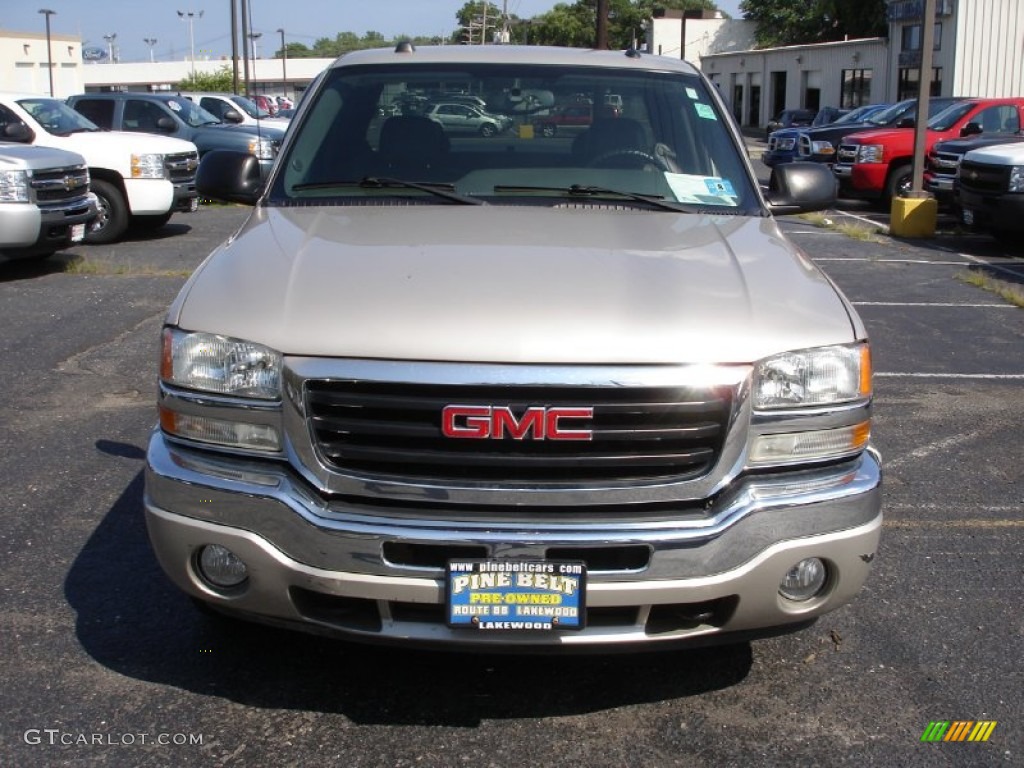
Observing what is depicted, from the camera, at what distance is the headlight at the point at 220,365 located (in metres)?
3.02

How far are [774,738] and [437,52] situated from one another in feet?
10.2

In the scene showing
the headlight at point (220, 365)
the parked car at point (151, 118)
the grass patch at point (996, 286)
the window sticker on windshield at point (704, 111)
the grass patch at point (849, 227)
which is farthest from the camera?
the parked car at point (151, 118)

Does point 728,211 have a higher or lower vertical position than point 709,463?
higher

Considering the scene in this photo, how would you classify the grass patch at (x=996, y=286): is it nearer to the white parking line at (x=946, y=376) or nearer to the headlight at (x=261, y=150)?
the white parking line at (x=946, y=376)

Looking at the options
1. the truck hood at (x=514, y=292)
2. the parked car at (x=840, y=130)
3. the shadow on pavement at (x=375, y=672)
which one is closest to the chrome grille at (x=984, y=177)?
the parked car at (x=840, y=130)

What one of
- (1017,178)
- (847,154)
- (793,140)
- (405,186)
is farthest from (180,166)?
(793,140)

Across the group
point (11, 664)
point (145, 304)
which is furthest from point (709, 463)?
point (145, 304)

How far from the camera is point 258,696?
343 centimetres

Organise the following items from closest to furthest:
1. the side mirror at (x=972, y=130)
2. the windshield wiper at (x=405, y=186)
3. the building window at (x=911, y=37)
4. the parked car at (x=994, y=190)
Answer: the windshield wiper at (x=405, y=186) < the parked car at (x=994, y=190) < the side mirror at (x=972, y=130) < the building window at (x=911, y=37)

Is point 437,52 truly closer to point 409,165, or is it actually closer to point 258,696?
point 409,165

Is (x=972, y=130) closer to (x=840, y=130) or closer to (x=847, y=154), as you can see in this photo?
(x=847, y=154)

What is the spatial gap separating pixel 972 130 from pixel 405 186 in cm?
1618

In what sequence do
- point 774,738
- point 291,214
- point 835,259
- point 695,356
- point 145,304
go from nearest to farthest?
1. point 695,356
2. point 774,738
3. point 291,214
4. point 145,304
5. point 835,259

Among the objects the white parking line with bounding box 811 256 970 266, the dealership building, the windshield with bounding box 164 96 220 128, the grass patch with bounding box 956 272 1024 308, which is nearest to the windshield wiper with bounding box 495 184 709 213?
the grass patch with bounding box 956 272 1024 308
